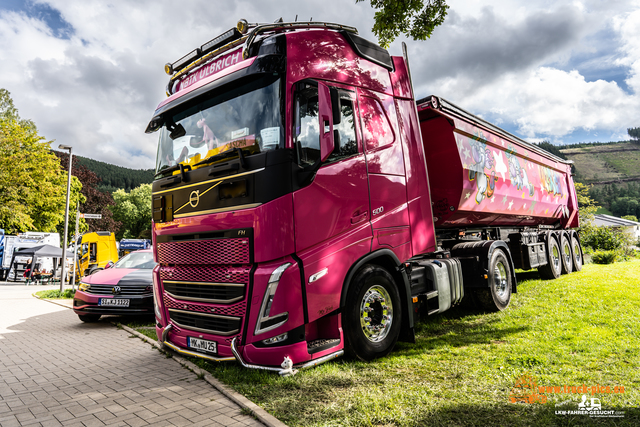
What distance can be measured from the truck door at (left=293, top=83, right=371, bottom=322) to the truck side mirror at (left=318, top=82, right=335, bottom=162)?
2 centimetres

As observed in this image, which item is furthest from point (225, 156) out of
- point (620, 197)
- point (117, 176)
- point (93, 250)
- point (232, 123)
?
point (620, 197)

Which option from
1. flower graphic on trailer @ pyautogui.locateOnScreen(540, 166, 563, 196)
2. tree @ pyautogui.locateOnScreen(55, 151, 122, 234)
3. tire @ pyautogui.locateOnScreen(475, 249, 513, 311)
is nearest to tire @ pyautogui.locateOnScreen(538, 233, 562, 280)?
flower graphic on trailer @ pyautogui.locateOnScreen(540, 166, 563, 196)

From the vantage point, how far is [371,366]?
442 centimetres

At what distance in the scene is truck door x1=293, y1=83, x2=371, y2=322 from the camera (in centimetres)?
400

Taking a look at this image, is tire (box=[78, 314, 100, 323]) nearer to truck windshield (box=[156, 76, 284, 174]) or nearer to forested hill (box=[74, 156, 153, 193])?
truck windshield (box=[156, 76, 284, 174])

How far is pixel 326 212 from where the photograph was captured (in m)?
4.18

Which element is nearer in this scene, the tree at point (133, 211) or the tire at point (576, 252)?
the tire at point (576, 252)

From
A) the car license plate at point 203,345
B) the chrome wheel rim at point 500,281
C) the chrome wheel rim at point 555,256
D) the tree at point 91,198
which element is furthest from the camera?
the tree at point 91,198

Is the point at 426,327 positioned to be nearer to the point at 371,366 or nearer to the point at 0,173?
the point at 371,366

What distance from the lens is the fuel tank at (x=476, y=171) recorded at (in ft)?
21.4

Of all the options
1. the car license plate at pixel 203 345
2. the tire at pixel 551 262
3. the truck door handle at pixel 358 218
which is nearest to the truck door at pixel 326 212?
the truck door handle at pixel 358 218

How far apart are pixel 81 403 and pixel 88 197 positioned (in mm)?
40482

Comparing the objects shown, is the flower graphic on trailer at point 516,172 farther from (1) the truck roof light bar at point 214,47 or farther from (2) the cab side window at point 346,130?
(1) the truck roof light bar at point 214,47

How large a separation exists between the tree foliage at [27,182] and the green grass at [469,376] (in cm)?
2648
